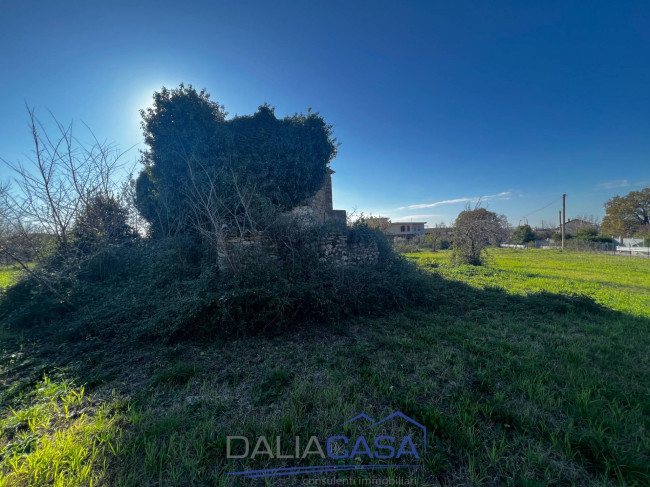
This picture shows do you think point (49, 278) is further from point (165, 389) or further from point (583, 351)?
point (583, 351)

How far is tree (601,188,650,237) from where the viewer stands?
2445cm

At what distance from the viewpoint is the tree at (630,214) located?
24453mm

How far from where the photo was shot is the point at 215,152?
7.33 metres

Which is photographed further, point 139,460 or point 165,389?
point 165,389

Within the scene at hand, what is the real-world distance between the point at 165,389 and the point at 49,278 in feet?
17.4

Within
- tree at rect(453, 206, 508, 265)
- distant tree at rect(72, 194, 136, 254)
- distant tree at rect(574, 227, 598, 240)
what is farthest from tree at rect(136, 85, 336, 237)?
distant tree at rect(574, 227, 598, 240)

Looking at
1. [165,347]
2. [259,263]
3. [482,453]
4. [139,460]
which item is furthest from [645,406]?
[165,347]

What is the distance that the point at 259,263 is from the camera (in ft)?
15.3

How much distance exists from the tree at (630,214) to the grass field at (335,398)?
35.6 metres

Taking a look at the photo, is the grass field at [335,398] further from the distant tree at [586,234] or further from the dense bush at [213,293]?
the distant tree at [586,234]

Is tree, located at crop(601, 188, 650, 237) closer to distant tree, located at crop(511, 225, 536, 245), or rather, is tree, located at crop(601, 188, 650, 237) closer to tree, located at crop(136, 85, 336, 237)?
distant tree, located at crop(511, 225, 536, 245)

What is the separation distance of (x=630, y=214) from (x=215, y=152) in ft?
141

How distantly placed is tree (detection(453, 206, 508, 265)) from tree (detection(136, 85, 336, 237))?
28.1 feet

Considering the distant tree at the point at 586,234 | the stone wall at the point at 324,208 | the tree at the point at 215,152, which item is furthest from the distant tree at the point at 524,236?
the tree at the point at 215,152
